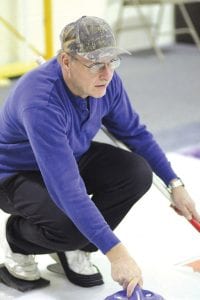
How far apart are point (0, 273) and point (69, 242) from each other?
0.92 feet

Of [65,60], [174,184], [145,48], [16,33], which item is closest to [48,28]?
[16,33]

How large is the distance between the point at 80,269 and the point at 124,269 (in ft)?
1.37

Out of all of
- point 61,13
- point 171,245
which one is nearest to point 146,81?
point 61,13

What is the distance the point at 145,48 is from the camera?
6.16 m

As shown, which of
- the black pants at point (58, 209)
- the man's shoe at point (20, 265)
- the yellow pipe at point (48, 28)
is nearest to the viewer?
the black pants at point (58, 209)

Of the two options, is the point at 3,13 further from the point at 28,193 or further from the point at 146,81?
the point at 28,193

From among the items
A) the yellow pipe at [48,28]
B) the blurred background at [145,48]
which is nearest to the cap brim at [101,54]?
the blurred background at [145,48]

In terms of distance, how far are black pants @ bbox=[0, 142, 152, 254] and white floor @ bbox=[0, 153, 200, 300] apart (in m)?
0.12

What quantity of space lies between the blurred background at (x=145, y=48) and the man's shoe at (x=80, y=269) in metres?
1.47

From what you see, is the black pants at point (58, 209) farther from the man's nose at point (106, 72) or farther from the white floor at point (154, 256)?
the man's nose at point (106, 72)

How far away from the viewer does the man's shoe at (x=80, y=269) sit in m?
1.92

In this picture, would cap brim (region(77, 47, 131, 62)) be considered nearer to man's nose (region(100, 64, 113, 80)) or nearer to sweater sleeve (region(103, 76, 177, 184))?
man's nose (region(100, 64, 113, 80))

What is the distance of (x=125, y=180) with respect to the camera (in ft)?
6.30

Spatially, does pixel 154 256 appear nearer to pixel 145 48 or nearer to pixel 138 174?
pixel 138 174
